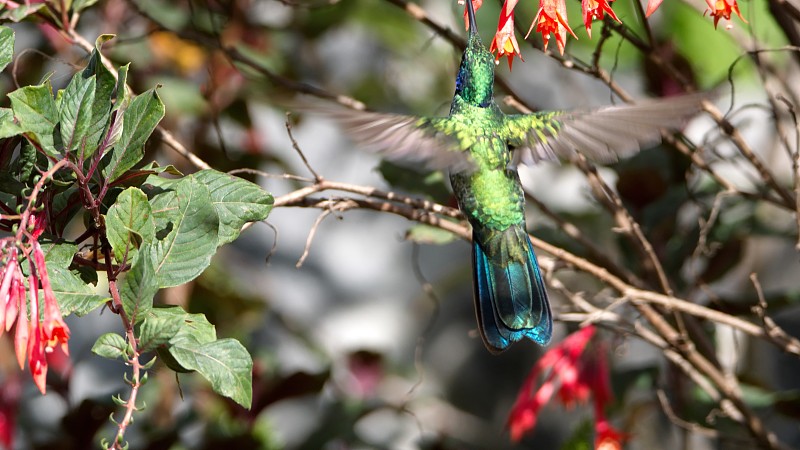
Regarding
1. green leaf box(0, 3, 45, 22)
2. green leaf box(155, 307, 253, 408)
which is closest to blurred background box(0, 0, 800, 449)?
green leaf box(0, 3, 45, 22)

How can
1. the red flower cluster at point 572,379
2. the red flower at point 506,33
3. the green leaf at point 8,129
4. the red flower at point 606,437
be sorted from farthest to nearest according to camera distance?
the red flower cluster at point 572,379
the red flower at point 606,437
the red flower at point 506,33
the green leaf at point 8,129

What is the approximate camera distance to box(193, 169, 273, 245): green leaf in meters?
1.05

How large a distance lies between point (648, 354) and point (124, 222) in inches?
96.4

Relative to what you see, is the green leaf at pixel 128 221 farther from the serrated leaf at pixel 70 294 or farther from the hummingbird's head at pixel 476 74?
the hummingbird's head at pixel 476 74

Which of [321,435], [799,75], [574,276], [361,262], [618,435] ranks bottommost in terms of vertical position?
[361,262]

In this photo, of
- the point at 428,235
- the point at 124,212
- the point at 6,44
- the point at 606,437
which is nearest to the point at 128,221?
the point at 124,212

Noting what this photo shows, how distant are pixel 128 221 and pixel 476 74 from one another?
26.0 inches

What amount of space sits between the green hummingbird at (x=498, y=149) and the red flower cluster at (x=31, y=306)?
1.28ft

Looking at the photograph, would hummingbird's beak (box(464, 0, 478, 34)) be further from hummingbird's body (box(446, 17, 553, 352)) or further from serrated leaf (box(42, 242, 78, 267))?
serrated leaf (box(42, 242, 78, 267))

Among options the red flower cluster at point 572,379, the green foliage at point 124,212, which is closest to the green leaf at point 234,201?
the green foliage at point 124,212

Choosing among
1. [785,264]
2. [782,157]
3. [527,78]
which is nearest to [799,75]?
[782,157]

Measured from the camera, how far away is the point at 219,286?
231 cm

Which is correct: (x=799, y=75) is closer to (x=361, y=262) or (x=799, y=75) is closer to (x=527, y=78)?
(x=527, y=78)

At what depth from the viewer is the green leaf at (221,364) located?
3.08ft
